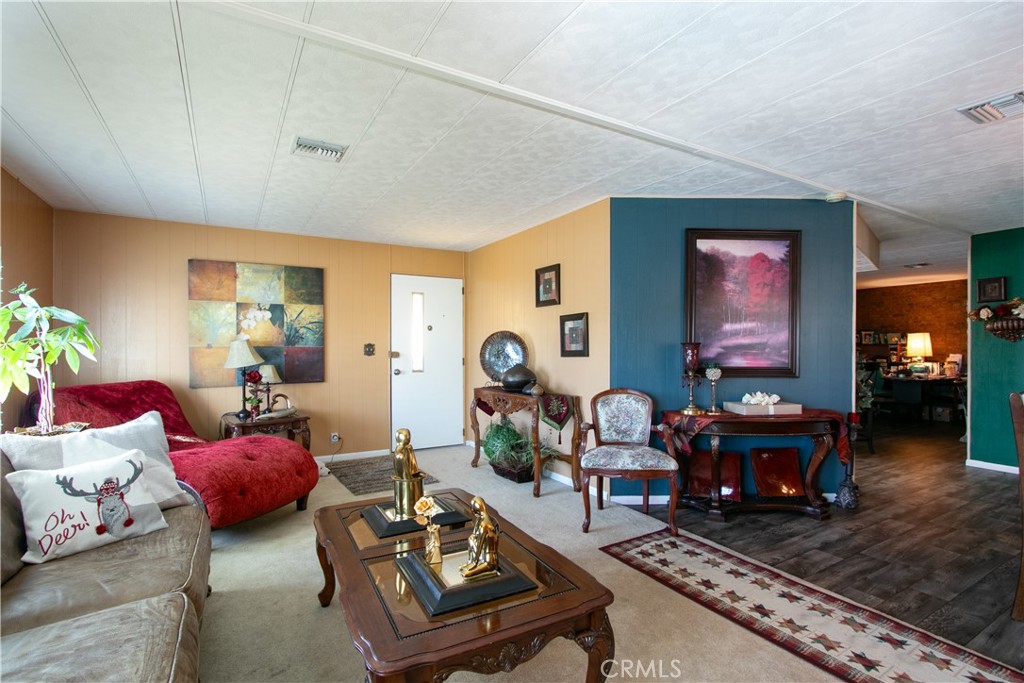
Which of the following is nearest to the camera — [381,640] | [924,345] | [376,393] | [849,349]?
[381,640]

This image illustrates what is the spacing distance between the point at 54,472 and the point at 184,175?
2309mm

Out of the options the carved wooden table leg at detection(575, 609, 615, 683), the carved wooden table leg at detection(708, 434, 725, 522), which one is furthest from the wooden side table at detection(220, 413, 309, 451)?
the carved wooden table leg at detection(575, 609, 615, 683)

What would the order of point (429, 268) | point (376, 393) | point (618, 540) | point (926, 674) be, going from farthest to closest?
point (429, 268), point (376, 393), point (618, 540), point (926, 674)

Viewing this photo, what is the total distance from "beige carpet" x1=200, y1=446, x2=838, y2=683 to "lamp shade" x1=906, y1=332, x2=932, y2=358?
7.99 m

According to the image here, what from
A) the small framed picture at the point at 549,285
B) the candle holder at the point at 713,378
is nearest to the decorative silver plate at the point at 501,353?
the small framed picture at the point at 549,285

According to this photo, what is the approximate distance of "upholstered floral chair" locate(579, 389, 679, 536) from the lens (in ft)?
10.5

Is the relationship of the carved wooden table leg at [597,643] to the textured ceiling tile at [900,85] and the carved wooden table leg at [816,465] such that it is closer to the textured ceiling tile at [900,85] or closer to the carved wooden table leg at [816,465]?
the textured ceiling tile at [900,85]

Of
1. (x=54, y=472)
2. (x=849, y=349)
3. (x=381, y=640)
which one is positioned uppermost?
(x=849, y=349)

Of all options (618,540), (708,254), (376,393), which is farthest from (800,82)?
(376,393)

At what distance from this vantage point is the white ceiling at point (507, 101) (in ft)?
5.85

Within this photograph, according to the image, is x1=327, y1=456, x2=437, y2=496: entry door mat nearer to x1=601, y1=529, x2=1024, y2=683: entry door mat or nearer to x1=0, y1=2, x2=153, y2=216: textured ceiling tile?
x1=601, y1=529, x2=1024, y2=683: entry door mat

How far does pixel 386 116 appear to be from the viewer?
255 cm

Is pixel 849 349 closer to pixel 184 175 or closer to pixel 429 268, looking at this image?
pixel 429 268

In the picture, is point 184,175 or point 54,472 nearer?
point 54,472
